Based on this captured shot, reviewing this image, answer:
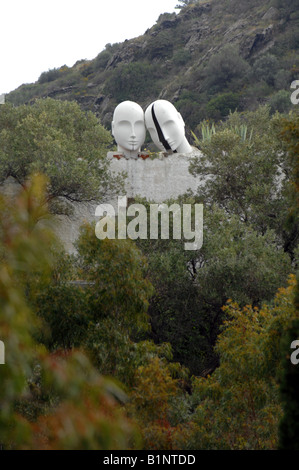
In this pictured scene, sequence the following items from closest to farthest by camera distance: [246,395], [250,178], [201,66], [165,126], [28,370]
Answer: [28,370], [246,395], [250,178], [165,126], [201,66]

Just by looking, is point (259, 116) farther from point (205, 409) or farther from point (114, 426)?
point (114, 426)

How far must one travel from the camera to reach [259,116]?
94.5 feet

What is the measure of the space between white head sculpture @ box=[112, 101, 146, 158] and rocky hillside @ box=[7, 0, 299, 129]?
71.7ft

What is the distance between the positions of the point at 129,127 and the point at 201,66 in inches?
1279

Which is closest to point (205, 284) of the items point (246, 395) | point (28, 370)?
point (246, 395)

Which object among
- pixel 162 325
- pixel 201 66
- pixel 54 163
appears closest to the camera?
pixel 162 325

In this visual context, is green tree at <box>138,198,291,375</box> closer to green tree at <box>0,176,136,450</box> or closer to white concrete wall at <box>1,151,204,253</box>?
white concrete wall at <box>1,151,204,253</box>

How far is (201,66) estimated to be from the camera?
48969 millimetres

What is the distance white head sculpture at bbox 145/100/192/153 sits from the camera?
18.2 m

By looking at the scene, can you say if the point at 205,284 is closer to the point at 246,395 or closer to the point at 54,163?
the point at 246,395

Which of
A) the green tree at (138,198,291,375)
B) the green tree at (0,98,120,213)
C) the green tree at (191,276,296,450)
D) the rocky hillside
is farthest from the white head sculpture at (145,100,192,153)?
the rocky hillside

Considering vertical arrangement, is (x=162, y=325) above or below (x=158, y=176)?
below
